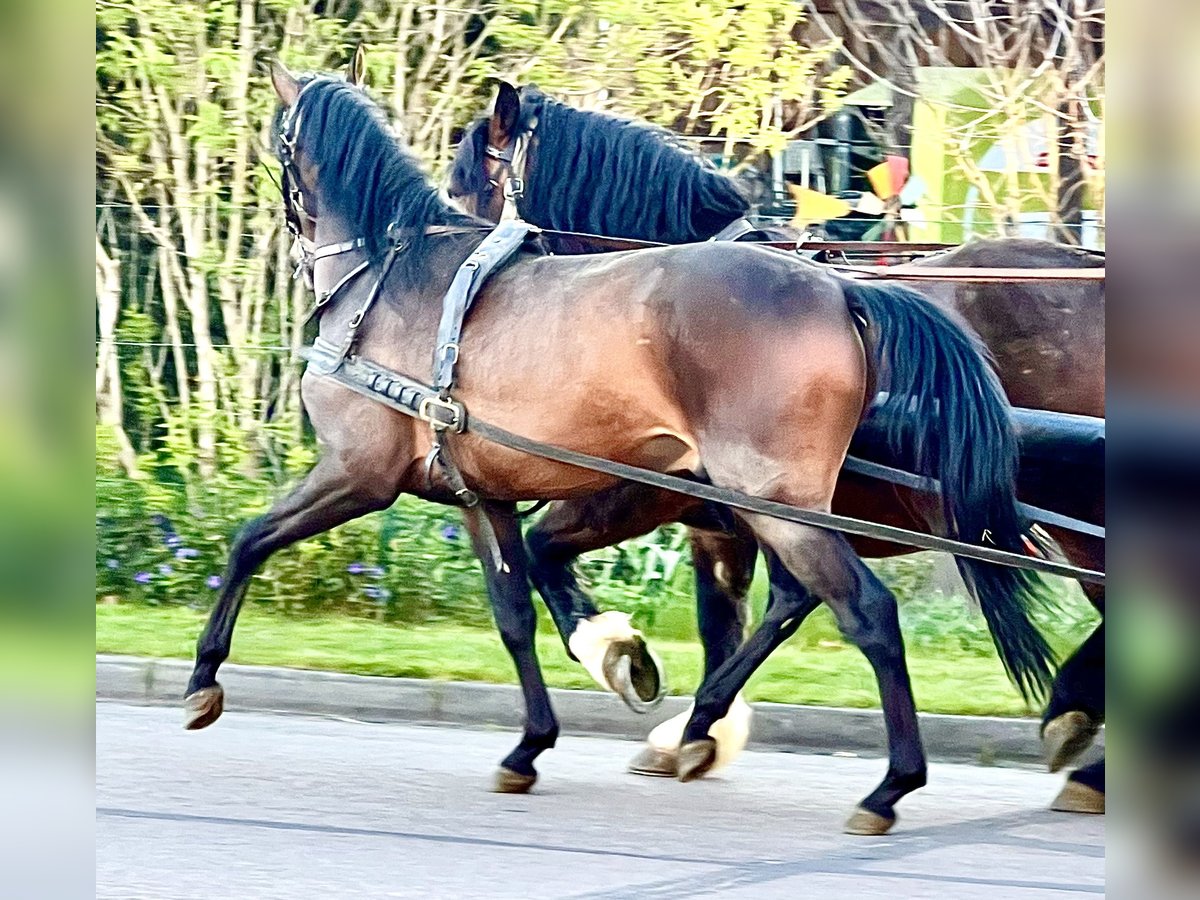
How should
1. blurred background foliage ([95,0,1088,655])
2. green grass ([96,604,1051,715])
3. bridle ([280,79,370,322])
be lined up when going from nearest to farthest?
bridle ([280,79,370,322]) < green grass ([96,604,1051,715]) < blurred background foliage ([95,0,1088,655])

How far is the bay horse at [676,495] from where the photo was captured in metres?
5.09

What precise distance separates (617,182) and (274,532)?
1.47 metres

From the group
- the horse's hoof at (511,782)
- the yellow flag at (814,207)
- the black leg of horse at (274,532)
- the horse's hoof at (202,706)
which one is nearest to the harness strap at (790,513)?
the black leg of horse at (274,532)

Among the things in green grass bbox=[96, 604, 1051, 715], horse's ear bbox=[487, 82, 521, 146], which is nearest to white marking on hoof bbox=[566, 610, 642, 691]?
green grass bbox=[96, 604, 1051, 715]

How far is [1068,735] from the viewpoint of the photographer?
5.05 meters

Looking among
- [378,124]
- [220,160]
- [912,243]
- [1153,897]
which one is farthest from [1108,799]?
[220,160]

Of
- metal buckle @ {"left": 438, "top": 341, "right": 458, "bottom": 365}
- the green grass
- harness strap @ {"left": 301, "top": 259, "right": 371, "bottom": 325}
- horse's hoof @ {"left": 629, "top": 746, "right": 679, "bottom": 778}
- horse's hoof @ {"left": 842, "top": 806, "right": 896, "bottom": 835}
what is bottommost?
the green grass

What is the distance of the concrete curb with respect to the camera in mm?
5812

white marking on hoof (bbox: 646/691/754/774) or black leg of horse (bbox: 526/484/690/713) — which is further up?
black leg of horse (bbox: 526/484/690/713)

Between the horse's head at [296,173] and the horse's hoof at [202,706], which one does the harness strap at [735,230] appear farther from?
the horse's hoof at [202,706]

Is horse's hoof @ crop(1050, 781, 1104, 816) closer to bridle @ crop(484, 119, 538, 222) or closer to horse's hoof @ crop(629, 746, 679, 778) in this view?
horse's hoof @ crop(629, 746, 679, 778)

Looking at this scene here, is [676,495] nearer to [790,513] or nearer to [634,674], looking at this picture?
[634,674]

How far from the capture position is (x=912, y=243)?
6273mm

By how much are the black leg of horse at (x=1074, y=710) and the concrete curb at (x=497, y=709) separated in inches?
27.2
